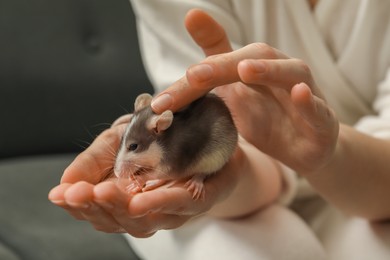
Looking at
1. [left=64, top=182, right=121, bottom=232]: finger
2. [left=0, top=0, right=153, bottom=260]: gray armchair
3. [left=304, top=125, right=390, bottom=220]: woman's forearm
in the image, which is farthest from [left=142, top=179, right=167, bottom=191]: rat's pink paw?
[left=0, top=0, right=153, bottom=260]: gray armchair

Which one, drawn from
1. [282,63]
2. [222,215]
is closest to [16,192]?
[222,215]

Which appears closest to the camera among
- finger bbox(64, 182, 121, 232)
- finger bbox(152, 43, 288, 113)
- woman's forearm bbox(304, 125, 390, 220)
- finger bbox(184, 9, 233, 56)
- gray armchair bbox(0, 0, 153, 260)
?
finger bbox(64, 182, 121, 232)

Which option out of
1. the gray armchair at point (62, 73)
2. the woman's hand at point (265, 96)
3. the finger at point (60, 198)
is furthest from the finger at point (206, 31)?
the gray armchair at point (62, 73)

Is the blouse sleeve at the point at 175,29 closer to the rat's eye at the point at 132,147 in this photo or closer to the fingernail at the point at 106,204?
the rat's eye at the point at 132,147

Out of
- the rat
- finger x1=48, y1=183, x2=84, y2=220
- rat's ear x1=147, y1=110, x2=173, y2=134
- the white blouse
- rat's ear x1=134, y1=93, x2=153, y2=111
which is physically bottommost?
the white blouse

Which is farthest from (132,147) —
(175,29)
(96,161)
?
(175,29)

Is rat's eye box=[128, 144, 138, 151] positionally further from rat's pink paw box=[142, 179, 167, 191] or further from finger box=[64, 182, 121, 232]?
finger box=[64, 182, 121, 232]
